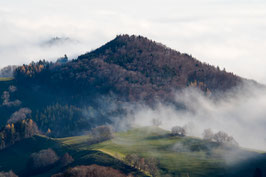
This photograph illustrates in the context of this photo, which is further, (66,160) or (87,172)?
(66,160)

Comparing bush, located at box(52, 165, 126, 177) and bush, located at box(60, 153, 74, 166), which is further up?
bush, located at box(52, 165, 126, 177)

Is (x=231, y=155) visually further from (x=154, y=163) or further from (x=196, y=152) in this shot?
(x=154, y=163)

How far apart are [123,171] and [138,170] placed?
21.7 feet

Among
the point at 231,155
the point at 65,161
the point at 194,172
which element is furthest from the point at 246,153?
the point at 65,161

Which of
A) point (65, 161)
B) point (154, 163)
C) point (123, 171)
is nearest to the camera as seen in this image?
point (123, 171)

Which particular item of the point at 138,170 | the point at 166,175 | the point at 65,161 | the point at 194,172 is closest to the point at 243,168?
the point at 194,172

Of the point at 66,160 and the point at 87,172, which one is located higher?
the point at 87,172

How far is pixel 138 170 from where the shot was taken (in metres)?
164

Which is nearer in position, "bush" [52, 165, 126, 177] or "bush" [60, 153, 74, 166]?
"bush" [52, 165, 126, 177]

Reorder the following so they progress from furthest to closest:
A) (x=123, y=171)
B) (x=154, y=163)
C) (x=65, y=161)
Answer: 1. (x=65, y=161)
2. (x=154, y=163)
3. (x=123, y=171)

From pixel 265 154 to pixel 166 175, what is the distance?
5228 cm

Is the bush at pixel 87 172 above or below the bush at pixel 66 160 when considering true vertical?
above

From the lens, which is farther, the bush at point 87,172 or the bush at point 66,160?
the bush at point 66,160

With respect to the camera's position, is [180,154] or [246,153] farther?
[180,154]
